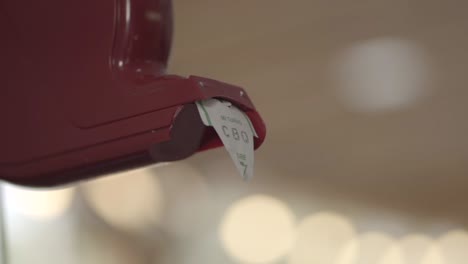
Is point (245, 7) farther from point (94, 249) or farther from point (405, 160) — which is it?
point (94, 249)

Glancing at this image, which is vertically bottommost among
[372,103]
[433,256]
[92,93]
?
[433,256]

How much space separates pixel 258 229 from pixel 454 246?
34 centimetres

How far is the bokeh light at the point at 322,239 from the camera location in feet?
3.56

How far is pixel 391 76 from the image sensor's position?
1134 mm

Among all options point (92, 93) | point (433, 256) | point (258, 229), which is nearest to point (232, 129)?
point (92, 93)

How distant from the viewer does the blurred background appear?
42.9 inches

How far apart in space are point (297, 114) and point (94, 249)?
414 mm

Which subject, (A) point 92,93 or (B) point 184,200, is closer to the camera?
(A) point 92,93

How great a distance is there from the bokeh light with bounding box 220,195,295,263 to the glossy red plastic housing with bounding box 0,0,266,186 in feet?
1.73

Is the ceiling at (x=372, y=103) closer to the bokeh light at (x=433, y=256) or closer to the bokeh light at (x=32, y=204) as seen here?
the bokeh light at (x=433, y=256)

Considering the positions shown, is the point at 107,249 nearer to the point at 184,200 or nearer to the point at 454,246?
the point at 184,200

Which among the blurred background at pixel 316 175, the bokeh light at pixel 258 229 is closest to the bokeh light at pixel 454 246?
the blurred background at pixel 316 175

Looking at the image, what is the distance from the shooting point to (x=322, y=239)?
3.58 feet

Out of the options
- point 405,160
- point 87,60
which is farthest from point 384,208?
point 87,60
